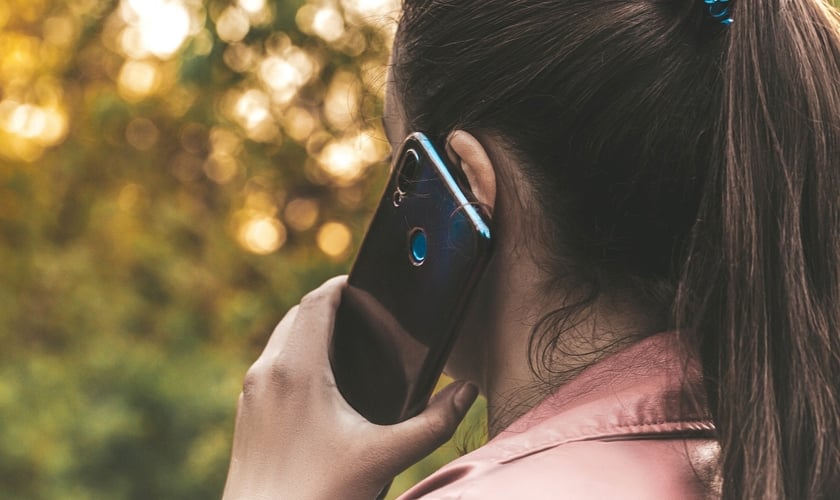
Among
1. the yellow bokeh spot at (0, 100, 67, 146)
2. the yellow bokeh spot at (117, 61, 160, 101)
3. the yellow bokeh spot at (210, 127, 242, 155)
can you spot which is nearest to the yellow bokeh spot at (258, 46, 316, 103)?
the yellow bokeh spot at (210, 127, 242, 155)

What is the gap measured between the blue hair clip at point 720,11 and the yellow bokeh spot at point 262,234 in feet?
12.2

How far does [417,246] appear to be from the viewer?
1.37 metres

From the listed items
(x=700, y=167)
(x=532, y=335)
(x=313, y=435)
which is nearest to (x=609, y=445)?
(x=532, y=335)

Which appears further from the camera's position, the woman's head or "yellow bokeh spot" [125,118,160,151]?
"yellow bokeh spot" [125,118,160,151]

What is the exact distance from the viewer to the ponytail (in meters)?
1.01

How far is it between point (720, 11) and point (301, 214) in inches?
148

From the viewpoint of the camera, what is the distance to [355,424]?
135 cm

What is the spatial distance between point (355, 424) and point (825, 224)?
62 cm

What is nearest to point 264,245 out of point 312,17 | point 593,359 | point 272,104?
point 272,104

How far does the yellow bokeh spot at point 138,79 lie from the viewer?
5254 millimetres

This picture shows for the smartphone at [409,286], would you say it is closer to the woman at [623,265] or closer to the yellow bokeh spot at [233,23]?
the woman at [623,265]

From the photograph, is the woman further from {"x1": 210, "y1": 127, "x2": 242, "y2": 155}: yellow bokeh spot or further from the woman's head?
{"x1": 210, "y1": 127, "x2": 242, "y2": 155}: yellow bokeh spot

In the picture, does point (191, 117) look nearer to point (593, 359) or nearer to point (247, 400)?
point (247, 400)

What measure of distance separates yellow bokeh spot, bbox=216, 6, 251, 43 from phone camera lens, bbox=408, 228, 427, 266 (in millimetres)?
2524
